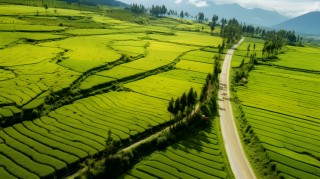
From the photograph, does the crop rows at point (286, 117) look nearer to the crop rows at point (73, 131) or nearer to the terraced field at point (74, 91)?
the terraced field at point (74, 91)

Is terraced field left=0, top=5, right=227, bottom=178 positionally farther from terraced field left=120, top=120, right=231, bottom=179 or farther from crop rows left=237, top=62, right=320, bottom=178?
crop rows left=237, top=62, right=320, bottom=178

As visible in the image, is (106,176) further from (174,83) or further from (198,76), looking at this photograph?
(198,76)

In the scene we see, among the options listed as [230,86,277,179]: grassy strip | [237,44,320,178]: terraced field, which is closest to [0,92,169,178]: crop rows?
[230,86,277,179]: grassy strip

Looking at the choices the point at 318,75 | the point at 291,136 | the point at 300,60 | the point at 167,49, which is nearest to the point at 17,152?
the point at 291,136

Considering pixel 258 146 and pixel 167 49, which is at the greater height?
pixel 167 49

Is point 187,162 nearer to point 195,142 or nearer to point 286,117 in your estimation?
point 195,142

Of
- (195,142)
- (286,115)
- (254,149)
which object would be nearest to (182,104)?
(195,142)
